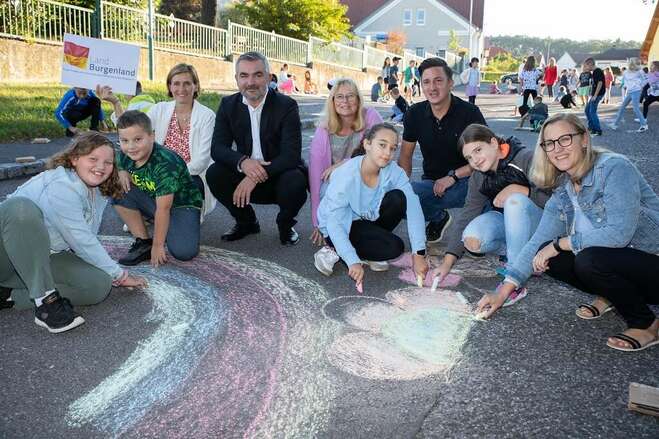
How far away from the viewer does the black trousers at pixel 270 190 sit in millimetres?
4352

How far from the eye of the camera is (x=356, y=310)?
126 inches

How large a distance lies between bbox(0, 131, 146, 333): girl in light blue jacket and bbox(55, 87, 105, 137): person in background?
5766mm

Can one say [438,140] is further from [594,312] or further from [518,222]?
[594,312]

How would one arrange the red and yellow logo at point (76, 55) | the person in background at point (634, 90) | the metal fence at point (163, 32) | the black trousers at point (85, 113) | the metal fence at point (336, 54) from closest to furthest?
the red and yellow logo at point (76, 55) → the black trousers at point (85, 113) → the person in background at point (634, 90) → the metal fence at point (163, 32) → the metal fence at point (336, 54)

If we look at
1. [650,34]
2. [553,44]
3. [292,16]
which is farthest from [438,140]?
[553,44]

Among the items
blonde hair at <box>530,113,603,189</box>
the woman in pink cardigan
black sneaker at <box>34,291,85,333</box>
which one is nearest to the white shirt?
the woman in pink cardigan

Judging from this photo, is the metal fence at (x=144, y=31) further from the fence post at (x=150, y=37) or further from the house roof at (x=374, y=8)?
the house roof at (x=374, y=8)

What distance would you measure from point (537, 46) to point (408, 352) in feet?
509

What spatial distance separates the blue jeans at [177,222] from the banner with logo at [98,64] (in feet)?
Result: 6.28

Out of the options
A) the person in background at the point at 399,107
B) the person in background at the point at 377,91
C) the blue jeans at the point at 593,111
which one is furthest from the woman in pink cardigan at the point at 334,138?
the person in background at the point at 377,91

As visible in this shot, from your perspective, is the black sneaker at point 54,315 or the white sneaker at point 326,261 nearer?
the black sneaker at point 54,315

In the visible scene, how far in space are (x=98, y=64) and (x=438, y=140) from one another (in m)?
3.35

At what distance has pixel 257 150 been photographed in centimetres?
449

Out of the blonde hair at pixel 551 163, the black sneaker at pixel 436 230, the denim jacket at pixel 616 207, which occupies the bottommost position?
the black sneaker at pixel 436 230
